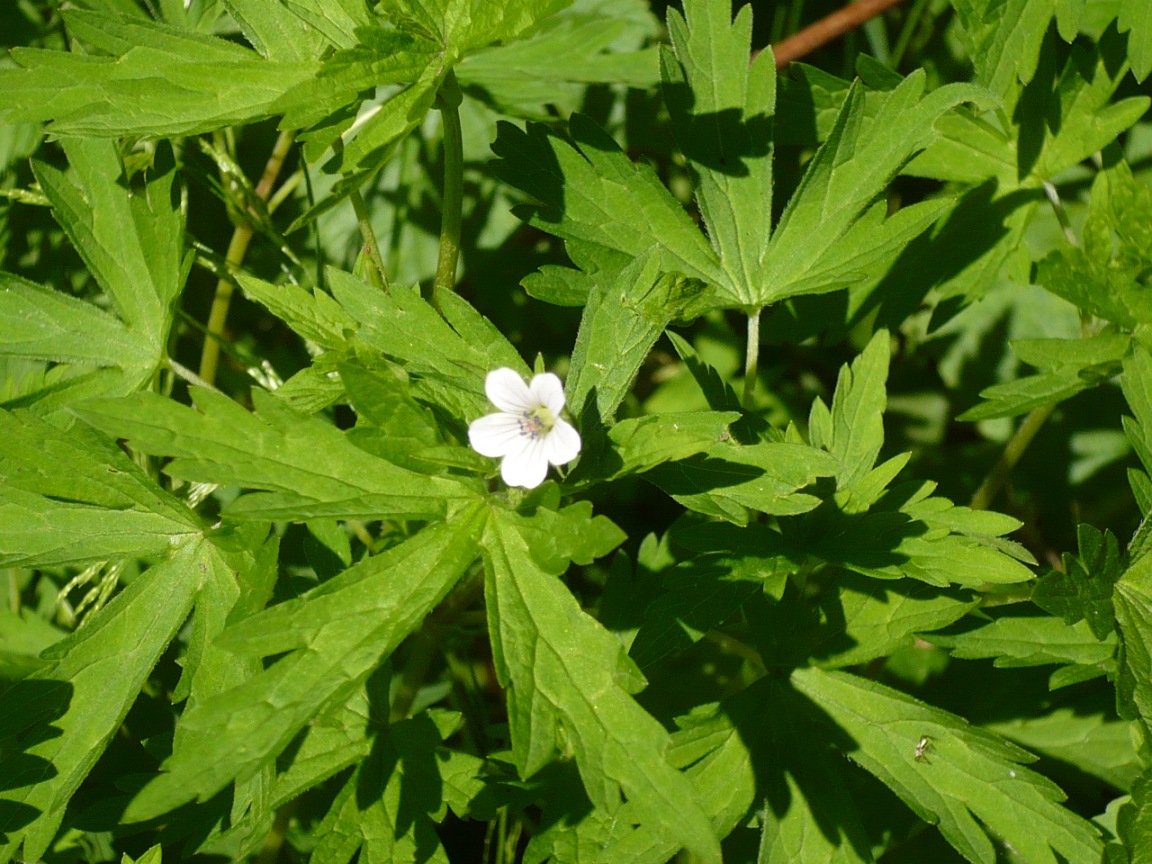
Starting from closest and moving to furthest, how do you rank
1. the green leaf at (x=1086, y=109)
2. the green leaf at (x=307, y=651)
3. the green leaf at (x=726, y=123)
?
the green leaf at (x=307, y=651)
the green leaf at (x=726, y=123)
the green leaf at (x=1086, y=109)

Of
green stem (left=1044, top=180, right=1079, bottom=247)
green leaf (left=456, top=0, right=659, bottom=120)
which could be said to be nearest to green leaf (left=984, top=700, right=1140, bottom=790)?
green stem (left=1044, top=180, right=1079, bottom=247)

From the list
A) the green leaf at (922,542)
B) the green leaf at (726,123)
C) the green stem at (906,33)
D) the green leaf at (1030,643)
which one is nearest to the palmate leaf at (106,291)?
the green leaf at (726,123)

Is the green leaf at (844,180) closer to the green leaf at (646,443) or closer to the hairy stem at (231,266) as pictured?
the green leaf at (646,443)

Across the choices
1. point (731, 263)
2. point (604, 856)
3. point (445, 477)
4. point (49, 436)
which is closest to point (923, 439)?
point (731, 263)

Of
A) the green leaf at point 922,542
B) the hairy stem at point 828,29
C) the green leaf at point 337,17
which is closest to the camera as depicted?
the green leaf at point 922,542

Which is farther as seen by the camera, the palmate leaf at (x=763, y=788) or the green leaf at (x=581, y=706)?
the palmate leaf at (x=763, y=788)

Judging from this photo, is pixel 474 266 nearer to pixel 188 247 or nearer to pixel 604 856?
pixel 188 247

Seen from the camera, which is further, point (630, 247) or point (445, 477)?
point (630, 247)

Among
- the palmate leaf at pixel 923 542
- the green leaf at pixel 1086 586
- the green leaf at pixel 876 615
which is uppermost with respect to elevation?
the palmate leaf at pixel 923 542
